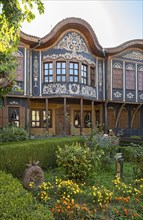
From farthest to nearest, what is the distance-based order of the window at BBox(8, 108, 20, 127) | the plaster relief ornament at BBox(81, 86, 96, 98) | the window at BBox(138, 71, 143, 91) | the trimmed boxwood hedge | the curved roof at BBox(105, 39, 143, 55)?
1. the window at BBox(138, 71, 143, 91)
2. the curved roof at BBox(105, 39, 143, 55)
3. the plaster relief ornament at BBox(81, 86, 96, 98)
4. the window at BBox(8, 108, 20, 127)
5. the trimmed boxwood hedge

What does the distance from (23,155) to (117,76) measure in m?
13.3

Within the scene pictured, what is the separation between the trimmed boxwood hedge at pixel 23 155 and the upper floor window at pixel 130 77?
38.8ft

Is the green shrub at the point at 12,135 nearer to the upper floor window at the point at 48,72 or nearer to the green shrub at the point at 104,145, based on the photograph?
the green shrub at the point at 104,145

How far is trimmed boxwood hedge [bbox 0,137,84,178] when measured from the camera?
8266 millimetres

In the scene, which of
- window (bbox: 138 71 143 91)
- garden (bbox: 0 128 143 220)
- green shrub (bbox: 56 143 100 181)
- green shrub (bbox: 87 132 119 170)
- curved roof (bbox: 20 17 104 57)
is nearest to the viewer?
garden (bbox: 0 128 143 220)

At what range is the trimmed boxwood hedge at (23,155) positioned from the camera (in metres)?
8.27

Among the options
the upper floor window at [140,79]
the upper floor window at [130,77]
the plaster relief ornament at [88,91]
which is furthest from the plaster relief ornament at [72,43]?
the upper floor window at [140,79]

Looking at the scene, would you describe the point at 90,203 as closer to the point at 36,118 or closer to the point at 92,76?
the point at 36,118

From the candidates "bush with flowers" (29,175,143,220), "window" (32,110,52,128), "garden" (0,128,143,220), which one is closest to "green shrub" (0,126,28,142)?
"garden" (0,128,143,220)

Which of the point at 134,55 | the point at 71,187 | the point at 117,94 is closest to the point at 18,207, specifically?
the point at 71,187

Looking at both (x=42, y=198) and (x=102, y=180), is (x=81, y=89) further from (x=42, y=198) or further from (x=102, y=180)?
(x=42, y=198)

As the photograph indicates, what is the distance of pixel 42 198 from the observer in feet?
18.8

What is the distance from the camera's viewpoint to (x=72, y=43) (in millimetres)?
17984

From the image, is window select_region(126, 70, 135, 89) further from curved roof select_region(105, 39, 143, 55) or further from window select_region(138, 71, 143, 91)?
curved roof select_region(105, 39, 143, 55)
